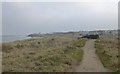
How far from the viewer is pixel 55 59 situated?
23141 millimetres

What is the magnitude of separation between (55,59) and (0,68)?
5.03 meters

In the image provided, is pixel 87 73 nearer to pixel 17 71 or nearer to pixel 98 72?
pixel 98 72

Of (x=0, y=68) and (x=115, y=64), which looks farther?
(x=115, y=64)

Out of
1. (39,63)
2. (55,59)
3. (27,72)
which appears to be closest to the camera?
(27,72)

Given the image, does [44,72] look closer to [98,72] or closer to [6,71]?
[6,71]

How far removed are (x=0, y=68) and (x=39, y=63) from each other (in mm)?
2851

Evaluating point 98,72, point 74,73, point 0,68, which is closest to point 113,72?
point 98,72

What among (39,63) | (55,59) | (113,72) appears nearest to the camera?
(113,72)

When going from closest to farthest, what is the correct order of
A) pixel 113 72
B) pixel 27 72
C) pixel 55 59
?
pixel 27 72, pixel 113 72, pixel 55 59

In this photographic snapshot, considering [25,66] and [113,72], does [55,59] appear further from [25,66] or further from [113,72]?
[113,72]

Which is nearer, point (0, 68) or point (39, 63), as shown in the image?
point (0, 68)

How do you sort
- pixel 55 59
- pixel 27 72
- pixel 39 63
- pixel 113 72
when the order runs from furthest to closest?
pixel 55 59 → pixel 39 63 → pixel 113 72 → pixel 27 72

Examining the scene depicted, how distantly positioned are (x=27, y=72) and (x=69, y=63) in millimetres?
5394

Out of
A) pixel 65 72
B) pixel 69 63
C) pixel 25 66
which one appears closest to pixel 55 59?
pixel 69 63
